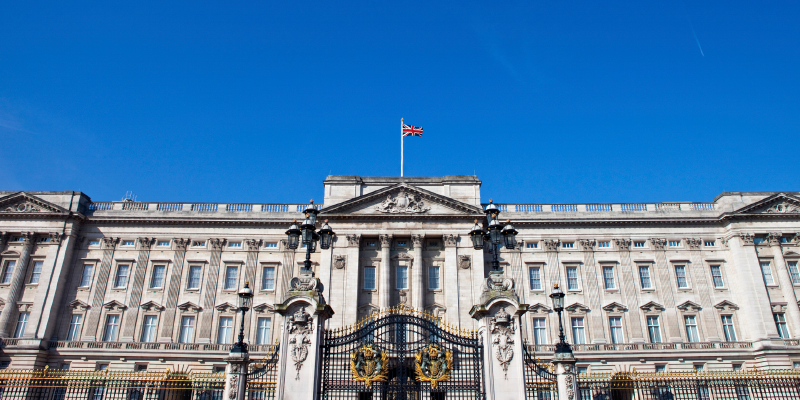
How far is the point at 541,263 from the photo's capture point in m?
43.5

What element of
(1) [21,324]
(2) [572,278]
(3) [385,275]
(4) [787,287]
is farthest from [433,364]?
(1) [21,324]

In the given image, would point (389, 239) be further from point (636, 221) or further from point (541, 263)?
point (636, 221)

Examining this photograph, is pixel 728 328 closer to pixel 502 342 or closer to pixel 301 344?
pixel 502 342

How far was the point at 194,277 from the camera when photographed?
43.1 m

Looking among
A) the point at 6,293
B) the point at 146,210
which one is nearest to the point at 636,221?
the point at 146,210

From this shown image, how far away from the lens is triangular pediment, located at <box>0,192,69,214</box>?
43094mm

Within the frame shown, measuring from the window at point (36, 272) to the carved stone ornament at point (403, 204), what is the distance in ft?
90.8

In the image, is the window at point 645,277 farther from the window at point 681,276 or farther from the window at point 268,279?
the window at point 268,279

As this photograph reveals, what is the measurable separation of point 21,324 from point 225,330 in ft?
51.2

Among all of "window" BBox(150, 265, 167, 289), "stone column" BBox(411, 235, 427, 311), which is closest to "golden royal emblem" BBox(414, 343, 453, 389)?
"stone column" BBox(411, 235, 427, 311)

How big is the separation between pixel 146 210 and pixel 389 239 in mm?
21271

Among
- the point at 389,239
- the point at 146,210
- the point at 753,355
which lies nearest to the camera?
the point at 753,355

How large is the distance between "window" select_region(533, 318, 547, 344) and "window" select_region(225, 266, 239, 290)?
2427 cm

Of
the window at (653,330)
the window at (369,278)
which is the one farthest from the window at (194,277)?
the window at (653,330)
